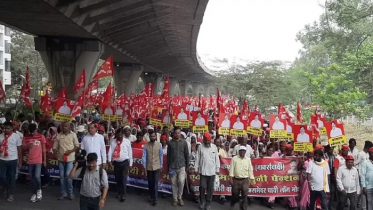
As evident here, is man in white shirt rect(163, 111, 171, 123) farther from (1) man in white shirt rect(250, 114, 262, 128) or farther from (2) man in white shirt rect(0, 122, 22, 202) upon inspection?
(2) man in white shirt rect(0, 122, 22, 202)

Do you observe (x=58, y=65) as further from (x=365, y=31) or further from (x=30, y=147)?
(x=365, y=31)

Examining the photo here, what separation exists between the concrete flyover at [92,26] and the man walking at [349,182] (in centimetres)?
895

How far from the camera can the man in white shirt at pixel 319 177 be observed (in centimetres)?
854

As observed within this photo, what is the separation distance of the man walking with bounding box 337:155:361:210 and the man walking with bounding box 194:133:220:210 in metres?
2.37

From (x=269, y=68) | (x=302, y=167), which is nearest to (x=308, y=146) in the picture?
(x=302, y=167)

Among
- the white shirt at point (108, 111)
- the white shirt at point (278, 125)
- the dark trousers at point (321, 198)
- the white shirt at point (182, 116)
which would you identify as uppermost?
the white shirt at point (108, 111)

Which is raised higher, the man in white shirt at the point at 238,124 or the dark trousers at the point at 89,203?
the man in white shirt at the point at 238,124

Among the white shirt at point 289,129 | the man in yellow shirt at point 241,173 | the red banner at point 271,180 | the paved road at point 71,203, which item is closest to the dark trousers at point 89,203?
the paved road at point 71,203

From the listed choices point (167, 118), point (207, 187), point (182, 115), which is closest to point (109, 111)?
point (167, 118)

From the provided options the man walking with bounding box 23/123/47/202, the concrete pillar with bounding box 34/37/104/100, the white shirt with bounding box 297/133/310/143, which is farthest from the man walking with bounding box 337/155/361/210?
the concrete pillar with bounding box 34/37/104/100

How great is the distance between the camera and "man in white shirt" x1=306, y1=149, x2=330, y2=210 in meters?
8.54

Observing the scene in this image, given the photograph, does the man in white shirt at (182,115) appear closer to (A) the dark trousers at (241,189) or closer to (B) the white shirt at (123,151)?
(B) the white shirt at (123,151)

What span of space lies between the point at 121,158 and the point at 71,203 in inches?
51.5

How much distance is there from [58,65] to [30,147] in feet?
45.1
